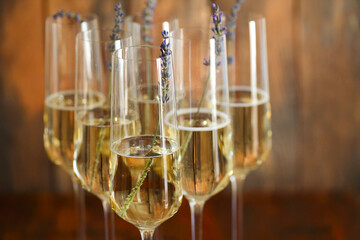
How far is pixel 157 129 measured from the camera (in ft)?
2.54

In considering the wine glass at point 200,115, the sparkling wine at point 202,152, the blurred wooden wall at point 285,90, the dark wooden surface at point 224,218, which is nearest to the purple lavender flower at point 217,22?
the wine glass at point 200,115

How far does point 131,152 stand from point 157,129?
0.05 m

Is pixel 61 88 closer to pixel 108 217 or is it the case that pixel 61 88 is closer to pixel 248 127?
pixel 108 217

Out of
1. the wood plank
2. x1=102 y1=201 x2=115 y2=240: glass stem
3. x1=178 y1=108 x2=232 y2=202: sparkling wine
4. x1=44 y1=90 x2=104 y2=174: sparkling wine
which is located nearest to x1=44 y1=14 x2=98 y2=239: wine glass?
x1=44 y1=90 x2=104 y2=174: sparkling wine

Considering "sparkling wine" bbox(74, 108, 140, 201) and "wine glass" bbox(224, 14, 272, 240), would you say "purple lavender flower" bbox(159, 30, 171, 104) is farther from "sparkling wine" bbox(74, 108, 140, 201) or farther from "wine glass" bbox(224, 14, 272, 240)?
"wine glass" bbox(224, 14, 272, 240)

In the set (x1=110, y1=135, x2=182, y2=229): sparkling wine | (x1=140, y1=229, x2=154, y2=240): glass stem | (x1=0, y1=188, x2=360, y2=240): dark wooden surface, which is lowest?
(x1=0, y1=188, x2=360, y2=240): dark wooden surface

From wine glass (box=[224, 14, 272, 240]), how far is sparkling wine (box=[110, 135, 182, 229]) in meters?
0.32

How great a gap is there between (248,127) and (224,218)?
552 millimetres

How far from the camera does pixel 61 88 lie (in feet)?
3.76

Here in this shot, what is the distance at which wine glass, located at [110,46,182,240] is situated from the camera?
78 centimetres

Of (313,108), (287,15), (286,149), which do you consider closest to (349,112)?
(313,108)

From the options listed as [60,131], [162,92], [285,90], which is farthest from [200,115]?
[285,90]

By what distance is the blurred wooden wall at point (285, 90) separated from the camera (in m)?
1.74

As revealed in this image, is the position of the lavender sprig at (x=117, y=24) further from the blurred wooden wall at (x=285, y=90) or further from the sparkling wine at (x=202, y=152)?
the blurred wooden wall at (x=285, y=90)
